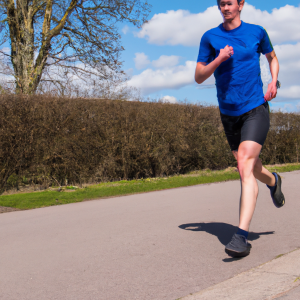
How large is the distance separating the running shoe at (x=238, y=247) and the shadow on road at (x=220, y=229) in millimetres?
596

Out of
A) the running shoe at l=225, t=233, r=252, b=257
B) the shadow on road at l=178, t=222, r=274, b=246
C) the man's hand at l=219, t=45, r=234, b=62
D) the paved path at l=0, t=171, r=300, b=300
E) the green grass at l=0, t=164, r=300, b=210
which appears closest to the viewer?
the paved path at l=0, t=171, r=300, b=300

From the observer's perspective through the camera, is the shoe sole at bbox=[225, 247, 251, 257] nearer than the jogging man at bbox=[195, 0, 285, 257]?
Yes

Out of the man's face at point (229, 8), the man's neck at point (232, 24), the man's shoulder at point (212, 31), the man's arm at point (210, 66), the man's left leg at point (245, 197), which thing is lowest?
the man's left leg at point (245, 197)

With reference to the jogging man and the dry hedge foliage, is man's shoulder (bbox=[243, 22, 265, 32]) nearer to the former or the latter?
the jogging man

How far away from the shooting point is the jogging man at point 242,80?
3512 millimetres

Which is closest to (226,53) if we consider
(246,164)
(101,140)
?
(246,164)

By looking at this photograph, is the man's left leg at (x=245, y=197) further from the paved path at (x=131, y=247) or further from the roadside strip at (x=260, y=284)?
the roadside strip at (x=260, y=284)

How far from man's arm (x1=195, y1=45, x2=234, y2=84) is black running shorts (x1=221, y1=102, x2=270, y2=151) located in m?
0.45

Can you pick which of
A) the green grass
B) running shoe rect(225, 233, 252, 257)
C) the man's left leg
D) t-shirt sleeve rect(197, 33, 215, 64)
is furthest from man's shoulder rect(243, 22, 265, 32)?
the green grass

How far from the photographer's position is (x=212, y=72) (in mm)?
Answer: 3574

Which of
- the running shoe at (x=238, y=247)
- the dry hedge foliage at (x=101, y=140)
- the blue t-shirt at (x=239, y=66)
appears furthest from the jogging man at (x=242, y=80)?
the dry hedge foliage at (x=101, y=140)

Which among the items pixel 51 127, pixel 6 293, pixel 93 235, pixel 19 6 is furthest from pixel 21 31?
pixel 6 293

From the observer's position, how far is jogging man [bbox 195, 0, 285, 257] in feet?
11.5

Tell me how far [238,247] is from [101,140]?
6885 mm
